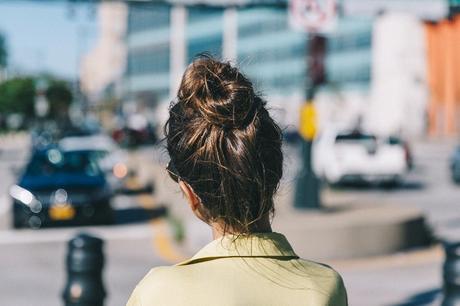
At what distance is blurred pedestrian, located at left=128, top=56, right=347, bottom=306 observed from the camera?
197cm

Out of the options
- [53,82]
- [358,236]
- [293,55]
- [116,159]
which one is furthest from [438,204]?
[53,82]

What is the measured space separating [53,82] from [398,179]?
8451 cm

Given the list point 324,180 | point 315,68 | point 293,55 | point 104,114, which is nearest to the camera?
point 315,68

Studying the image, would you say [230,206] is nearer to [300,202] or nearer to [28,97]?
[300,202]

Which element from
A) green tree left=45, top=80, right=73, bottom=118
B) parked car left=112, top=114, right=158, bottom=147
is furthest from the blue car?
green tree left=45, top=80, right=73, bottom=118

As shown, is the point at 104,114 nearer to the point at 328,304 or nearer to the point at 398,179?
the point at 398,179

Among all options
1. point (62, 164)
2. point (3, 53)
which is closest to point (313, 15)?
point (62, 164)

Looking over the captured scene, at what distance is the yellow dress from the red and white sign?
37.8 feet

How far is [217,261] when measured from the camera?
2014mm

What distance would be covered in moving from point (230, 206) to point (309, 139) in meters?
12.4

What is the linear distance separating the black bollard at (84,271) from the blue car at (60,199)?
30.1 ft

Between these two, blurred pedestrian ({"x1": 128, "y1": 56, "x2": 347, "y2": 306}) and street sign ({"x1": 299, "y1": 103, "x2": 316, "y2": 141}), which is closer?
blurred pedestrian ({"x1": 128, "y1": 56, "x2": 347, "y2": 306})

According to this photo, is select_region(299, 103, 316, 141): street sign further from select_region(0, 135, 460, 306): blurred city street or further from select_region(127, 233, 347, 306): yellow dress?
select_region(127, 233, 347, 306): yellow dress

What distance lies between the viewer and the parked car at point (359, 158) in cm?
2478
